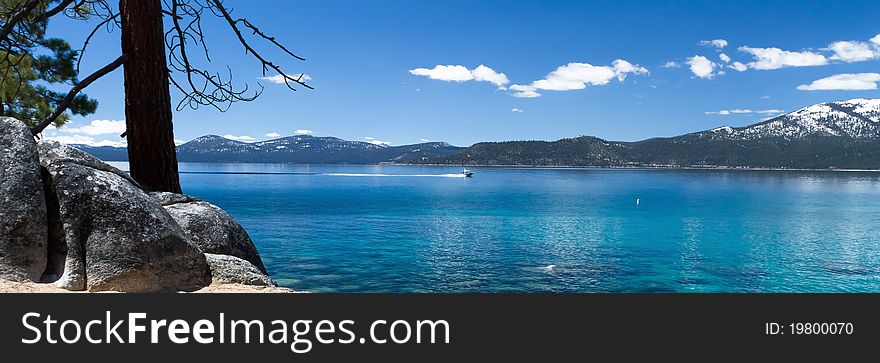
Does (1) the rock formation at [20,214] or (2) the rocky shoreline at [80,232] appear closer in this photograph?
(1) the rock formation at [20,214]

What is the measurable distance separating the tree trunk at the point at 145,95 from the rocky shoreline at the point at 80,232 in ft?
7.64

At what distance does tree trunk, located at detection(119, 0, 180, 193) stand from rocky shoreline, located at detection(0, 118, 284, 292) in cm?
233

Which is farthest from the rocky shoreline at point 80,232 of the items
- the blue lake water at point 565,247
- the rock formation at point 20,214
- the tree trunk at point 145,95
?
the blue lake water at point 565,247

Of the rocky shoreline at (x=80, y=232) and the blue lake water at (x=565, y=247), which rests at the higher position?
the rocky shoreline at (x=80, y=232)

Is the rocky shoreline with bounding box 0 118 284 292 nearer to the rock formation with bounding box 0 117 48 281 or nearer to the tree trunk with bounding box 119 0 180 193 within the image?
the rock formation with bounding box 0 117 48 281

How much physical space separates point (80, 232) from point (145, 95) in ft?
12.4

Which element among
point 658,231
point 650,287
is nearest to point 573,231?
point 658,231

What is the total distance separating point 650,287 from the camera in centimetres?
3594

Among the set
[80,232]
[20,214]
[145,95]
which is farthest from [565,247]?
[20,214]

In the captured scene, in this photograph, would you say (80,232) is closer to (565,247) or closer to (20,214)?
(20,214)

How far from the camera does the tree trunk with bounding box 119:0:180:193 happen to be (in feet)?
34.2

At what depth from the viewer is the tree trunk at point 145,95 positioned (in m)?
10.4

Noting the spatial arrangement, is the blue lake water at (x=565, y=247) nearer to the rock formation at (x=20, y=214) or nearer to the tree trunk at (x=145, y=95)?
the tree trunk at (x=145, y=95)

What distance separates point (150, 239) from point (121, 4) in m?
5.16
